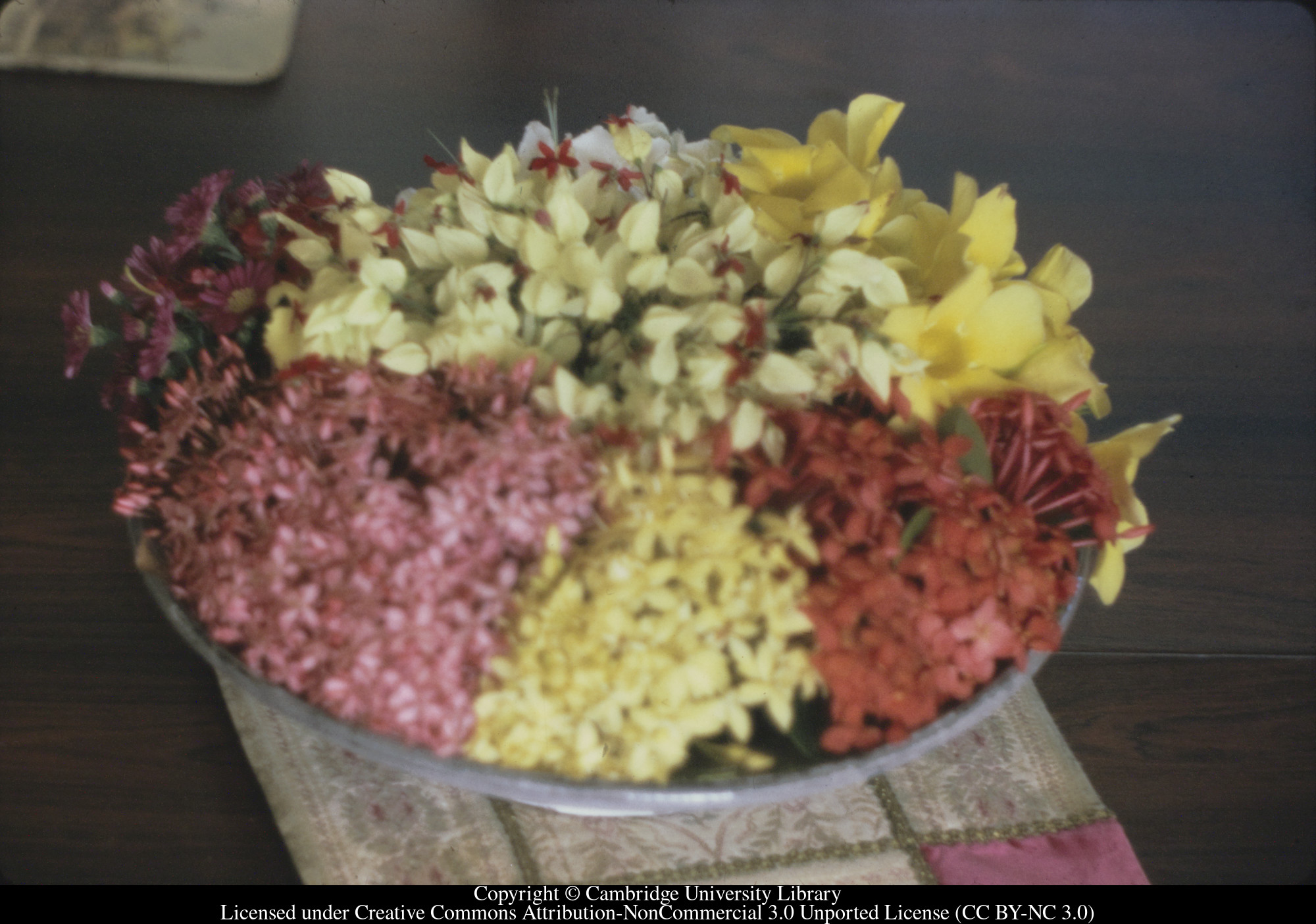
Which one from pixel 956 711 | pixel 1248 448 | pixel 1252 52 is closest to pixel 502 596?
Answer: pixel 956 711

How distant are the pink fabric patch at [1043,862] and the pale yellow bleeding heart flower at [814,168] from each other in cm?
29

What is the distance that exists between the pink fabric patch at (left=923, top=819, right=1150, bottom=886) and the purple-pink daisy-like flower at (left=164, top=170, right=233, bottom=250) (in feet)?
1.40

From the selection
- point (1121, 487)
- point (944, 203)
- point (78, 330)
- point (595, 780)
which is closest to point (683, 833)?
point (595, 780)

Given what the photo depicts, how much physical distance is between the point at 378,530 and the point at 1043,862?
1.11 feet

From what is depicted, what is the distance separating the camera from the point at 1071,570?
Result: 366 millimetres

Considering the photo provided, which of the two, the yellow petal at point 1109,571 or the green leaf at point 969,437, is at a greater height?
the green leaf at point 969,437

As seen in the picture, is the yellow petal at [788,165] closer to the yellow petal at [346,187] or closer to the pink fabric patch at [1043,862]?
the yellow petal at [346,187]

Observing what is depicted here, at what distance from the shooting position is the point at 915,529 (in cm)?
33

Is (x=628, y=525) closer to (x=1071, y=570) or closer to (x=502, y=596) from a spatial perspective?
(x=502, y=596)

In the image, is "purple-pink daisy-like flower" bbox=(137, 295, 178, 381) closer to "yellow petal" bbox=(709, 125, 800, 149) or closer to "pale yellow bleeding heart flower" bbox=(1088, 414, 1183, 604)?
"yellow petal" bbox=(709, 125, 800, 149)

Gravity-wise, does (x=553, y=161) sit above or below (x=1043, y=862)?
above

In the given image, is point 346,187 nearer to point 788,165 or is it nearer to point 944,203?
point 788,165

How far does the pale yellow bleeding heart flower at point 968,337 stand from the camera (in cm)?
36

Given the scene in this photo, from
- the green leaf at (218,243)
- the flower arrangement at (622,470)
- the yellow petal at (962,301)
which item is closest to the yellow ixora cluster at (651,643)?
the flower arrangement at (622,470)
